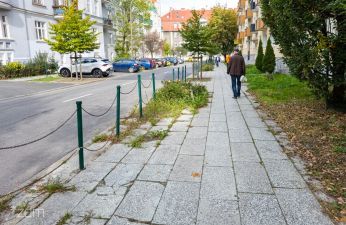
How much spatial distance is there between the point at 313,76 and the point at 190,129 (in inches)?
129

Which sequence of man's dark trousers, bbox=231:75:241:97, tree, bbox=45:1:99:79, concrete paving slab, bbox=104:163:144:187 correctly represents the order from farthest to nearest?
tree, bbox=45:1:99:79
man's dark trousers, bbox=231:75:241:97
concrete paving slab, bbox=104:163:144:187

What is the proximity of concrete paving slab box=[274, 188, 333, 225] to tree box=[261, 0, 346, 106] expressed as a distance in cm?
411

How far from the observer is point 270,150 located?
206 inches

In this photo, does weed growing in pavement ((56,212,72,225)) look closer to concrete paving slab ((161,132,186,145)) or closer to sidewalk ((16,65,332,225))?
sidewalk ((16,65,332,225))

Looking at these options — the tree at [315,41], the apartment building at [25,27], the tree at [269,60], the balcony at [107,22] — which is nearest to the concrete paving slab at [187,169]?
the tree at [315,41]

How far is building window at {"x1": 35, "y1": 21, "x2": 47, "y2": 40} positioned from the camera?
27.8m

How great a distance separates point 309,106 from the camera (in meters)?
8.54

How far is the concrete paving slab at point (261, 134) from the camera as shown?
5.94 meters

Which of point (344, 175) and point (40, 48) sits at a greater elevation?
point (40, 48)

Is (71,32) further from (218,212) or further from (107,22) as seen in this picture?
(107,22)

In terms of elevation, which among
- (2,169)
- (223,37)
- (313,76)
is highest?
(223,37)

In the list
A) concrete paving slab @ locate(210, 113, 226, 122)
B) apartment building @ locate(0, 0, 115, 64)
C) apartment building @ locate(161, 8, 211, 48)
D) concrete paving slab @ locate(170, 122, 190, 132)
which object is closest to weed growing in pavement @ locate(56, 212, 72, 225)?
concrete paving slab @ locate(170, 122, 190, 132)

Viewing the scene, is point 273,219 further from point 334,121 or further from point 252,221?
point 334,121

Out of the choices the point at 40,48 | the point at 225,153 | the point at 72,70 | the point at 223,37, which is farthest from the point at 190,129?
the point at 223,37
